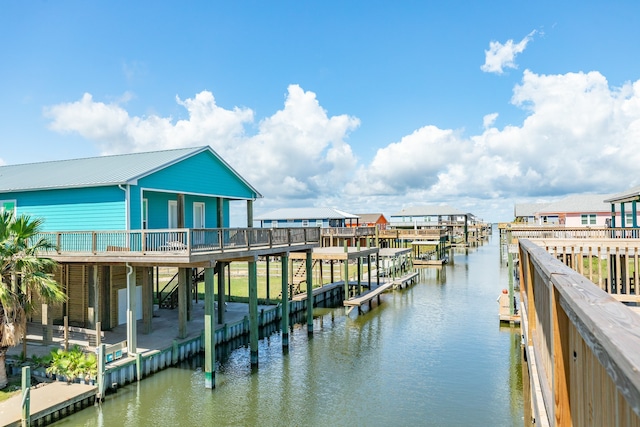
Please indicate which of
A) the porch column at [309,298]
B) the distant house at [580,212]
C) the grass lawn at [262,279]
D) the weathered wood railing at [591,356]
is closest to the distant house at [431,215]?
the distant house at [580,212]

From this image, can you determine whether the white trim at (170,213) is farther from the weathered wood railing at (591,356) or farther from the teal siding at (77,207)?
the weathered wood railing at (591,356)

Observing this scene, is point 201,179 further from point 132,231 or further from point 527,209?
point 527,209

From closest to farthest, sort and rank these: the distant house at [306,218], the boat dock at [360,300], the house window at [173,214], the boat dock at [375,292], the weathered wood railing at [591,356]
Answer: the weathered wood railing at [591,356] → the house window at [173,214] → the boat dock at [360,300] → the boat dock at [375,292] → the distant house at [306,218]

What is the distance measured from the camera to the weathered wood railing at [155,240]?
15094 millimetres

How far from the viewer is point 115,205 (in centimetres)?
1767

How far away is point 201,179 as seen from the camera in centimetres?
2189

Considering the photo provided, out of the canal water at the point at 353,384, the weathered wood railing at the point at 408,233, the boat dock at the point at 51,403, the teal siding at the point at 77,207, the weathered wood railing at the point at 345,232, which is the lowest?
the canal water at the point at 353,384

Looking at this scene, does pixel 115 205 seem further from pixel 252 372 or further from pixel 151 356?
pixel 252 372

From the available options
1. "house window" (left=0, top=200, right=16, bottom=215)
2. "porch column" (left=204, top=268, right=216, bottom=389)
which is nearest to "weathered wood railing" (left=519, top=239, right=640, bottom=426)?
"porch column" (left=204, top=268, right=216, bottom=389)

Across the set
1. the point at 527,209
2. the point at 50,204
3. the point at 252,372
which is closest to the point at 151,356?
the point at 252,372

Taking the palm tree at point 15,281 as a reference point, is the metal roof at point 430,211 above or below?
above

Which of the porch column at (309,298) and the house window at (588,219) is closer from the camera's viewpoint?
the porch column at (309,298)

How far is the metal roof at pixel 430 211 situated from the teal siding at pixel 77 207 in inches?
2981

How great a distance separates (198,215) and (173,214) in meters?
1.89
